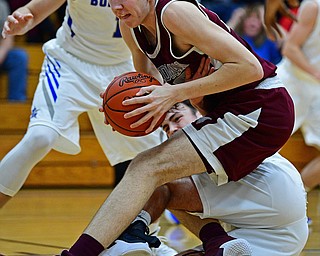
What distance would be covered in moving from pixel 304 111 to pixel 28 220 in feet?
7.95

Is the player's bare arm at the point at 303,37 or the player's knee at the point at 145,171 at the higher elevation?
the player's knee at the point at 145,171

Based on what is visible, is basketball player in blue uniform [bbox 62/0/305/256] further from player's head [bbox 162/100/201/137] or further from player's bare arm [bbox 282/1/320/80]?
player's bare arm [bbox 282/1/320/80]

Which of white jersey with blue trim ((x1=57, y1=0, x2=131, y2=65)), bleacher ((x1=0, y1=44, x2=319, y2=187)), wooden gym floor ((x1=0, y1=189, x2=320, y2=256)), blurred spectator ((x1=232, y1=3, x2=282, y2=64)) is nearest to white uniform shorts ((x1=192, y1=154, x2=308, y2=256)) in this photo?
wooden gym floor ((x1=0, y1=189, x2=320, y2=256))

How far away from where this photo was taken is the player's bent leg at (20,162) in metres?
4.24

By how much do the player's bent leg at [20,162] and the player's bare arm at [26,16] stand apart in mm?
599

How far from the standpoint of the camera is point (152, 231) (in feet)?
14.6

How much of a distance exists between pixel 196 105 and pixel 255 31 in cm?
475

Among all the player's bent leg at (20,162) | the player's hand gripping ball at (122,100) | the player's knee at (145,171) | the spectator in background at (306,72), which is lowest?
the spectator in background at (306,72)

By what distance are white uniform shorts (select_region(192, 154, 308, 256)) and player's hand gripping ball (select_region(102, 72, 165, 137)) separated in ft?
1.78

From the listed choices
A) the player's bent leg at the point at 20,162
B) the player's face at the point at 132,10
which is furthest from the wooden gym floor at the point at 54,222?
the player's face at the point at 132,10

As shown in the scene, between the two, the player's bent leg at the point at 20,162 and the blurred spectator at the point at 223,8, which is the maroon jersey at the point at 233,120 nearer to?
the player's bent leg at the point at 20,162

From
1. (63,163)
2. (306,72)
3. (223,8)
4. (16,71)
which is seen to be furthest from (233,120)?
(223,8)

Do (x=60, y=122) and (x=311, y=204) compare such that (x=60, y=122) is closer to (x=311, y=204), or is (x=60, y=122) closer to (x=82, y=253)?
(x=82, y=253)

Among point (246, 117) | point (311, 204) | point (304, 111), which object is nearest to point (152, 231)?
point (246, 117)
